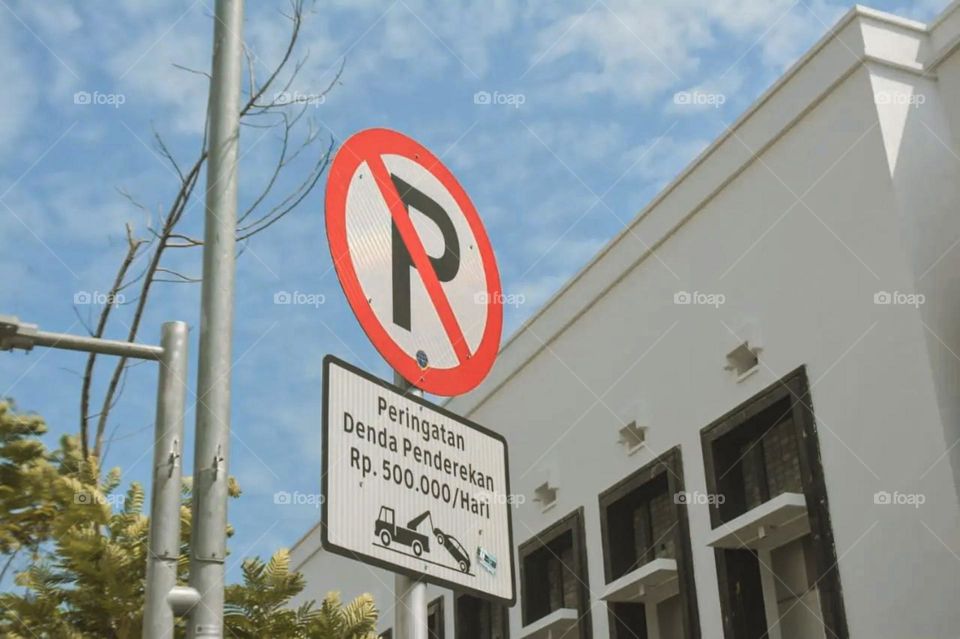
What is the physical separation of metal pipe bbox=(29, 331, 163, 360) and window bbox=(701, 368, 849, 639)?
7.83 metres

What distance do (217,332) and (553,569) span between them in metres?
12.5

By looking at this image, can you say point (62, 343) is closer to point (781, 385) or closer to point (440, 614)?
point (781, 385)

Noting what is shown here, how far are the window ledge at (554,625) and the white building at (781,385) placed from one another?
0.04 m

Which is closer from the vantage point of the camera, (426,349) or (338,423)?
(338,423)

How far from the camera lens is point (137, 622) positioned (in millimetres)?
7094

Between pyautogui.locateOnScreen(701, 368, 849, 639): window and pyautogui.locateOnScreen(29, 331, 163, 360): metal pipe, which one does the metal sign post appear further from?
pyautogui.locateOnScreen(701, 368, 849, 639): window

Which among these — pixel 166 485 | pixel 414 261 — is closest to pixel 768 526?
pixel 166 485

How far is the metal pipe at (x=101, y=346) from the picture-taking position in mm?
5496

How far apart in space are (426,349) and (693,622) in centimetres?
948

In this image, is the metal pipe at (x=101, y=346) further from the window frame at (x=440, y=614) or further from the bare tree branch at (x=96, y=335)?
the window frame at (x=440, y=614)

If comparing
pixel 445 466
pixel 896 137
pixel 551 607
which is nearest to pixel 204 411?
pixel 445 466

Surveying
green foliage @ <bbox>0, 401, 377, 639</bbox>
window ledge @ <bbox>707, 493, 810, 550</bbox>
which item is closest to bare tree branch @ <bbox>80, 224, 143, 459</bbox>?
green foliage @ <bbox>0, 401, 377, 639</bbox>

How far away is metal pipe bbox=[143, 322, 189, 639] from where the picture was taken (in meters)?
4.75

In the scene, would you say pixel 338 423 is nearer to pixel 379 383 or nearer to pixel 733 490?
pixel 379 383
